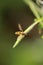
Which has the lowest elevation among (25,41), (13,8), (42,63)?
(42,63)

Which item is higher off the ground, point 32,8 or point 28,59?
point 32,8

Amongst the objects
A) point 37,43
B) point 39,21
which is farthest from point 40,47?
point 39,21

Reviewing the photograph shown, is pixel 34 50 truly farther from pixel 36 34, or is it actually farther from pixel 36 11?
pixel 36 11

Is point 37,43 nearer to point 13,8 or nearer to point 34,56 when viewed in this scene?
point 34,56

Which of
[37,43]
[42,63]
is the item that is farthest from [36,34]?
[42,63]

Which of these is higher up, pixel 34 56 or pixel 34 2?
pixel 34 2
